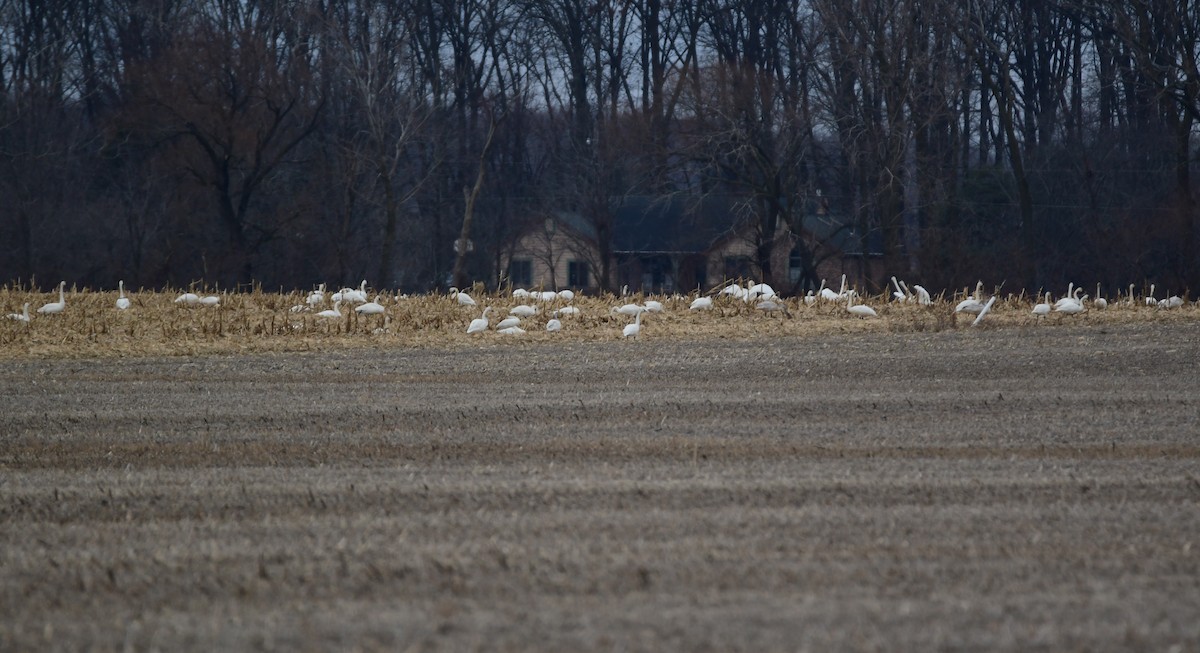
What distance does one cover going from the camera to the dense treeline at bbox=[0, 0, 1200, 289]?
37281mm

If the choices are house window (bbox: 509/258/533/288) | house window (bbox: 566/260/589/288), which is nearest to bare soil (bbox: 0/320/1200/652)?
house window (bbox: 566/260/589/288)

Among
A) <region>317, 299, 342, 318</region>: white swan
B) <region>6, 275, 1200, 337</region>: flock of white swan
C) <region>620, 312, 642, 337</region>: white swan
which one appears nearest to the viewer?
<region>620, 312, 642, 337</region>: white swan

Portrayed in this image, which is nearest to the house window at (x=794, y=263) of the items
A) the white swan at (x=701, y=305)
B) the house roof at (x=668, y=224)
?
the house roof at (x=668, y=224)

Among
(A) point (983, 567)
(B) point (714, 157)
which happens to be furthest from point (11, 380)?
(B) point (714, 157)

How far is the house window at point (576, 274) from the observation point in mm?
47656

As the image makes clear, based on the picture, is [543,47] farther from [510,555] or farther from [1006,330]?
[510,555]

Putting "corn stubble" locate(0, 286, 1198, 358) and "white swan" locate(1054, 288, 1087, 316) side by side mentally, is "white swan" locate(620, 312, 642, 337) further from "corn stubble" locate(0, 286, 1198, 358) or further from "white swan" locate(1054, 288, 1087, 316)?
"white swan" locate(1054, 288, 1087, 316)

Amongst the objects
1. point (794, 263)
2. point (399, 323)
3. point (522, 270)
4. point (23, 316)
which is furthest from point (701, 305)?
point (522, 270)

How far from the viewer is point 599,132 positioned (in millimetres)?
46844

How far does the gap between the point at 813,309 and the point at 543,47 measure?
29113mm

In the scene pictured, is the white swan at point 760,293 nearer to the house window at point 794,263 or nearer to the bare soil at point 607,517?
the bare soil at point 607,517

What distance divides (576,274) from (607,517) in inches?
1627

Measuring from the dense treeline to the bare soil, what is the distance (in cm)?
2520

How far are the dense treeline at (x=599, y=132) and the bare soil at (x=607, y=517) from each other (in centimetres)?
2520
